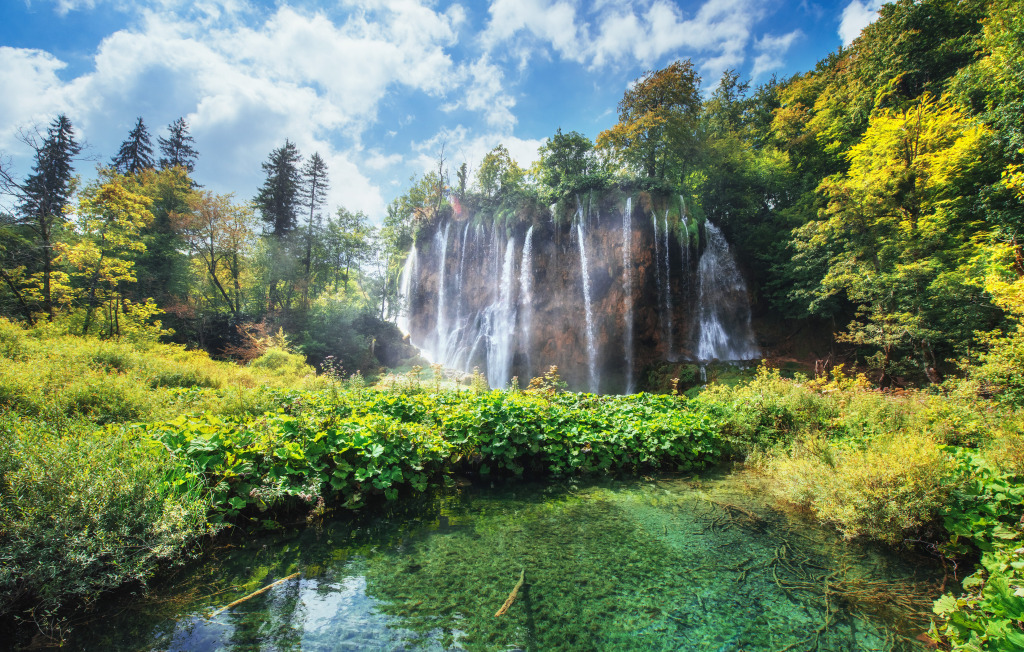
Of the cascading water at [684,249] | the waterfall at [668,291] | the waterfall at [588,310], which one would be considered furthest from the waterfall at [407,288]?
the cascading water at [684,249]

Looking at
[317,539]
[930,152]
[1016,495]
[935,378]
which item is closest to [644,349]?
[935,378]

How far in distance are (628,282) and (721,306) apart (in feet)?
18.0

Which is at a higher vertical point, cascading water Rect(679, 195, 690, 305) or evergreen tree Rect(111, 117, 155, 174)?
evergreen tree Rect(111, 117, 155, 174)

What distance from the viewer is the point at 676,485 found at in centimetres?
564

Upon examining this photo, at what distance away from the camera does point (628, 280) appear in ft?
64.5

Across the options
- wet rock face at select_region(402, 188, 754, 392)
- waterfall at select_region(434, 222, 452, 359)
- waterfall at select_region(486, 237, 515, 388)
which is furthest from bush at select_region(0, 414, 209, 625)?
waterfall at select_region(434, 222, 452, 359)

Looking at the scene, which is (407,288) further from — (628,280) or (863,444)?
(863,444)

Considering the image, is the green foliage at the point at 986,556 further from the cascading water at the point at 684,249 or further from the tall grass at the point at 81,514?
the cascading water at the point at 684,249

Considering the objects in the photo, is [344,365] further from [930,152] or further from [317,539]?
[930,152]

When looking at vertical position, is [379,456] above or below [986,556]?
above

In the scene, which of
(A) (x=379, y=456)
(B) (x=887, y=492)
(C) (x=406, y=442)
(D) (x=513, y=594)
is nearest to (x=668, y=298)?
(B) (x=887, y=492)

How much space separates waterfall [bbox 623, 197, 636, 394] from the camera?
63.8ft

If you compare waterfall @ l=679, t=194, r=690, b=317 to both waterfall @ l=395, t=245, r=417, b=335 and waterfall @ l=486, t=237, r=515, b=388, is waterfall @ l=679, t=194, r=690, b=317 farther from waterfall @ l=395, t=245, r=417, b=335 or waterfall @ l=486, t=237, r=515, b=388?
waterfall @ l=395, t=245, r=417, b=335

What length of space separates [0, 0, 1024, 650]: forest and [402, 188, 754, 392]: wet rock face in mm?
1545
